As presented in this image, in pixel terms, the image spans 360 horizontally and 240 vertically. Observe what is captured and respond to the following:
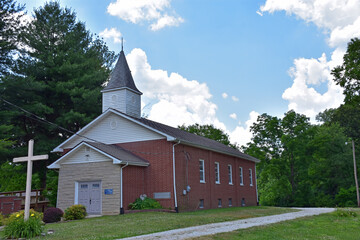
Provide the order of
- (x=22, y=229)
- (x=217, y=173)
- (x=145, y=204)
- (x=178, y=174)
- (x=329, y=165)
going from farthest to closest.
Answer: (x=329, y=165)
(x=217, y=173)
(x=178, y=174)
(x=145, y=204)
(x=22, y=229)

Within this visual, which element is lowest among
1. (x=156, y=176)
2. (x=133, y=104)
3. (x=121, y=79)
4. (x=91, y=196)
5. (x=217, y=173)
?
(x=91, y=196)

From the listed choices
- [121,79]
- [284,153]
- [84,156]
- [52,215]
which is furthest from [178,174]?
[284,153]

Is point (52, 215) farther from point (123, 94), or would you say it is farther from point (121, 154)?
point (123, 94)

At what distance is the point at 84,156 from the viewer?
2230 cm

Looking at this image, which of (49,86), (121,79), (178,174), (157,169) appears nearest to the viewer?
(178,174)

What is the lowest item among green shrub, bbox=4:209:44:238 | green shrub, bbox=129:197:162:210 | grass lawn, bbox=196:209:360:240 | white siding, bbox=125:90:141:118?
grass lawn, bbox=196:209:360:240

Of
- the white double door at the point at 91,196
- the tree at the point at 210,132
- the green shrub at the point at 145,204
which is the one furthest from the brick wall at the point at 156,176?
the tree at the point at 210,132

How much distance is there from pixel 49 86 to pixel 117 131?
10214 millimetres

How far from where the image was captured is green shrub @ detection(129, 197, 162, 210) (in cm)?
2153

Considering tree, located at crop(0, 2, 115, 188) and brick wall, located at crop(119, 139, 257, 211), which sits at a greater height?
tree, located at crop(0, 2, 115, 188)

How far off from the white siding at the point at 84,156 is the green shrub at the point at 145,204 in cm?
296

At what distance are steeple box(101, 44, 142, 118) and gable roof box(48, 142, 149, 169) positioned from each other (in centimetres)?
329

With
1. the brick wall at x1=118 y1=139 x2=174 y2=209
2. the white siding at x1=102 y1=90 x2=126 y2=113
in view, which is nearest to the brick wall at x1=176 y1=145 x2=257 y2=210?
the brick wall at x1=118 y1=139 x2=174 y2=209

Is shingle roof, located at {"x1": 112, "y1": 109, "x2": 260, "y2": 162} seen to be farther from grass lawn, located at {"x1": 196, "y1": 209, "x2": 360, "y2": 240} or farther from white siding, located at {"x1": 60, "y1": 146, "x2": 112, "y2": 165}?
grass lawn, located at {"x1": 196, "y1": 209, "x2": 360, "y2": 240}
